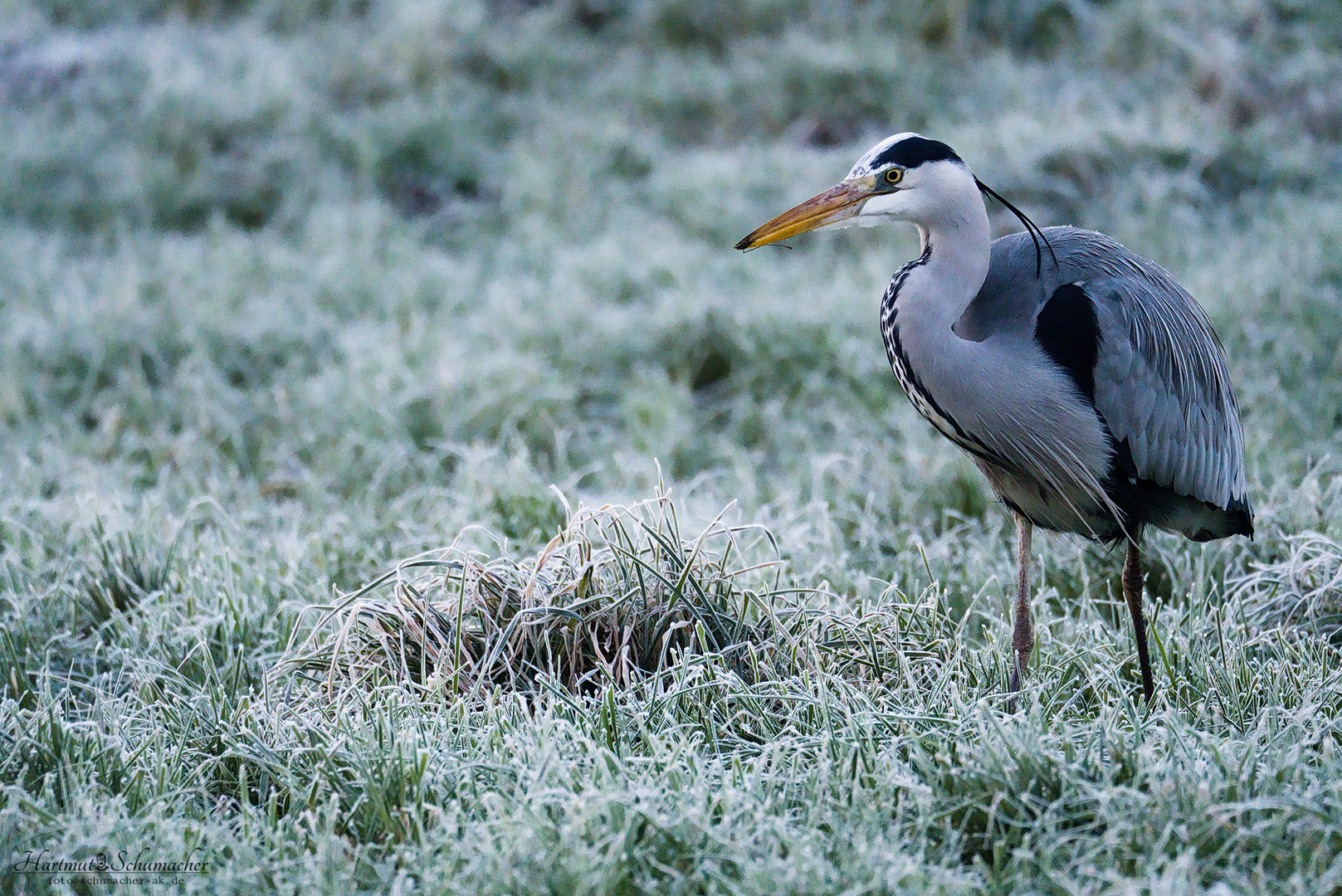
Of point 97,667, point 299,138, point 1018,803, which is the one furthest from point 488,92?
point 1018,803

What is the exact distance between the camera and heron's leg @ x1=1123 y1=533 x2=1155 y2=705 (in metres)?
2.73

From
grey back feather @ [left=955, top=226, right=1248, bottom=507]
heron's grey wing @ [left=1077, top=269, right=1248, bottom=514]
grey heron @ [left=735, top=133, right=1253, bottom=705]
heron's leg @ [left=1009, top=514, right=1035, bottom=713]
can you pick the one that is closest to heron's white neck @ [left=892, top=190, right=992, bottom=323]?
grey heron @ [left=735, top=133, right=1253, bottom=705]

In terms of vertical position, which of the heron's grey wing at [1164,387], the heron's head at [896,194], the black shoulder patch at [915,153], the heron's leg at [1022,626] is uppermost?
the black shoulder patch at [915,153]

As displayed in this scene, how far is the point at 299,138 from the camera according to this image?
24.8 feet

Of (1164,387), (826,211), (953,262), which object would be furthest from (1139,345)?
(826,211)

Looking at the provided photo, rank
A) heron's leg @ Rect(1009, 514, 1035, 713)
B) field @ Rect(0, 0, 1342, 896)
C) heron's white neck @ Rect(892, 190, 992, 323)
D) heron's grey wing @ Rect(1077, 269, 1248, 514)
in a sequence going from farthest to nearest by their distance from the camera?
1. heron's leg @ Rect(1009, 514, 1035, 713)
2. heron's grey wing @ Rect(1077, 269, 1248, 514)
3. heron's white neck @ Rect(892, 190, 992, 323)
4. field @ Rect(0, 0, 1342, 896)

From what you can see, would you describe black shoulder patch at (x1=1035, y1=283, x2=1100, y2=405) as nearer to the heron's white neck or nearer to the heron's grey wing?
the heron's grey wing

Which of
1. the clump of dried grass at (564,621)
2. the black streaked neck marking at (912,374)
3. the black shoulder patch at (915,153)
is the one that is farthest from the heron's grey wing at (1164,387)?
the clump of dried grass at (564,621)

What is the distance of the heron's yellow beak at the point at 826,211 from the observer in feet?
8.98

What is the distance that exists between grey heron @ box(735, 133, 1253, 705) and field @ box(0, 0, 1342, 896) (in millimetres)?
358

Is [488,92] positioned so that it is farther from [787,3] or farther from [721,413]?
[721,413]

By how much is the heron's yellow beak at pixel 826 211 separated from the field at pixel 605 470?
2.41 feet

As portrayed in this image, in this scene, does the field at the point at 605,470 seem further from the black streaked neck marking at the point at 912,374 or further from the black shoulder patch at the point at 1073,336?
the black shoulder patch at the point at 1073,336

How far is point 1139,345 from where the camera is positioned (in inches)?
110
